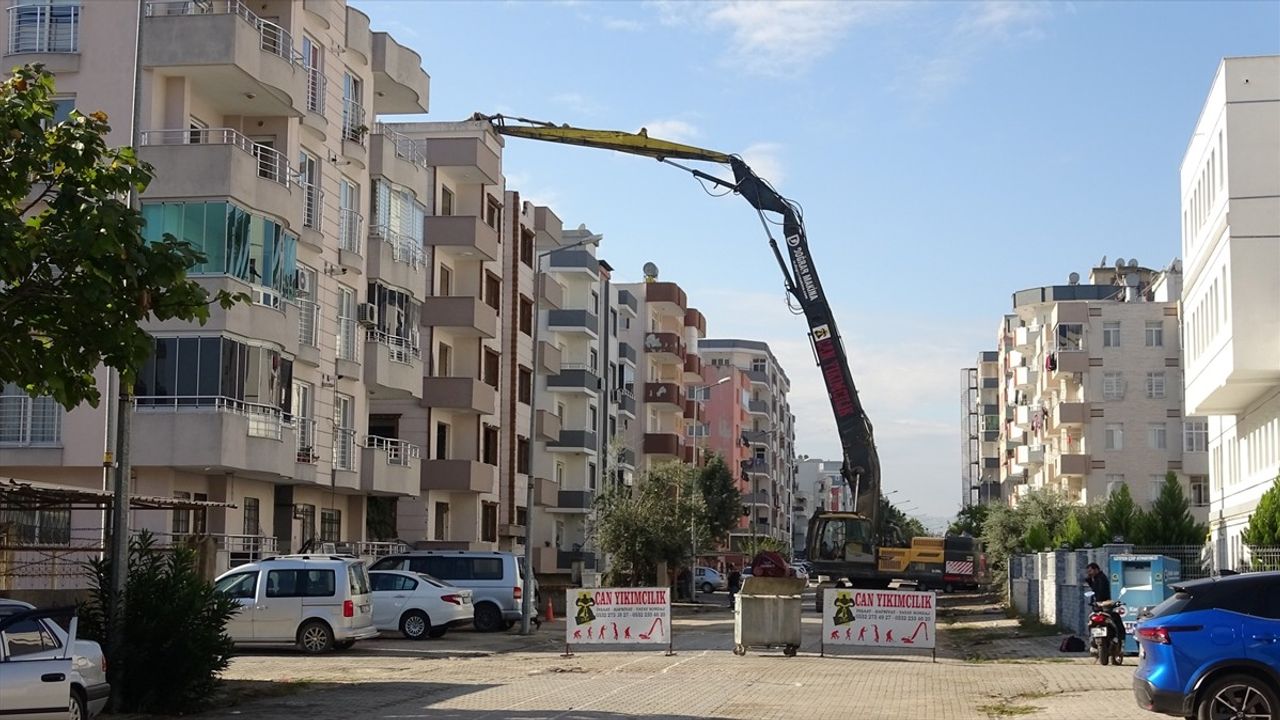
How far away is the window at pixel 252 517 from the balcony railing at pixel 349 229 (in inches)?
315

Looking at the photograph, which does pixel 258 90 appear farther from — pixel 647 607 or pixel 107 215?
pixel 107 215

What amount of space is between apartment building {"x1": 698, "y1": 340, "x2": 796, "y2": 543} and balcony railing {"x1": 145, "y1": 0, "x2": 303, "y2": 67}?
333 feet

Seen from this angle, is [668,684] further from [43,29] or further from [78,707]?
[43,29]

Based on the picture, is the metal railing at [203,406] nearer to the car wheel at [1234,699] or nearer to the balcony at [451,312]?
the balcony at [451,312]

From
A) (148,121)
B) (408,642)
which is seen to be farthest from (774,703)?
(148,121)

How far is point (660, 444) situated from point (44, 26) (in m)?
66.5

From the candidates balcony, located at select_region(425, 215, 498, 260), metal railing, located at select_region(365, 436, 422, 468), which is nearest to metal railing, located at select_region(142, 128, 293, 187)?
metal railing, located at select_region(365, 436, 422, 468)

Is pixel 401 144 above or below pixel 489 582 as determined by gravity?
above

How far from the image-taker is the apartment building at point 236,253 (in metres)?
34.9

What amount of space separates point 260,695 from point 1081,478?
79.0m

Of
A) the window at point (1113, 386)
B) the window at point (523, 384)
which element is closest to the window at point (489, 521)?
the window at point (523, 384)

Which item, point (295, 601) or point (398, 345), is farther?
point (398, 345)

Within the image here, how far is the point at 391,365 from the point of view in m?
46.6

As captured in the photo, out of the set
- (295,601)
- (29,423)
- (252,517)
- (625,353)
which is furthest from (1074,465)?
(295,601)
